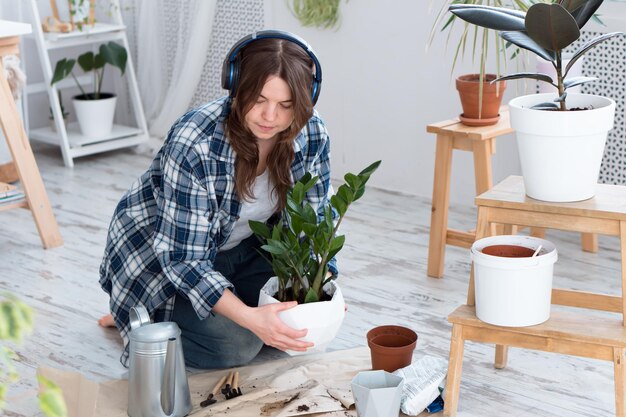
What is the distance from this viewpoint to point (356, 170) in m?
3.92

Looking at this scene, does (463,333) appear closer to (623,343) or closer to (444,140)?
(623,343)

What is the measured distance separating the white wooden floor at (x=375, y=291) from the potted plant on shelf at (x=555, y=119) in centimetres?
51

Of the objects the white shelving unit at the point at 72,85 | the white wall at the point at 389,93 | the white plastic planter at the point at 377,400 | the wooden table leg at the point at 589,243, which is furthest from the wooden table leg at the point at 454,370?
the white shelving unit at the point at 72,85

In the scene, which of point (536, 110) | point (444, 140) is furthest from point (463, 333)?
point (444, 140)

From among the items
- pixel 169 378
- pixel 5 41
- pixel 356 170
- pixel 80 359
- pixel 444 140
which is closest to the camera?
pixel 169 378

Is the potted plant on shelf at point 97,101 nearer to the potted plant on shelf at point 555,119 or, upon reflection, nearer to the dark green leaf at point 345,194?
the dark green leaf at point 345,194

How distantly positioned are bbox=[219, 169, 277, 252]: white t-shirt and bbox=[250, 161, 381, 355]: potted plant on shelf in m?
0.14

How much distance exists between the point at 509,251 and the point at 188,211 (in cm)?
69

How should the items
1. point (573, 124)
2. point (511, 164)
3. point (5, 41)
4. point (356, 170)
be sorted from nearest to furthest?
point (573, 124)
point (5, 41)
point (511, 164)
point (356, 170)

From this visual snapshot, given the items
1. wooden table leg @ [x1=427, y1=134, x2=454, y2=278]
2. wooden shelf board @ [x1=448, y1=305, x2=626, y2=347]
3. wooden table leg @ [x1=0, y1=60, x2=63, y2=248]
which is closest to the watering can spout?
wooden shelf board @ [x1=448, y1=305, x2=626, y2=347]

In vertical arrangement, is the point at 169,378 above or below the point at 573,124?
below

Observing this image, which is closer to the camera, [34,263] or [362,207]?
[34,263]

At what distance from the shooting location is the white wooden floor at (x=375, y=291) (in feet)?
6.82

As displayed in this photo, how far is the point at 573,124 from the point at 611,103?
5.0 inches
